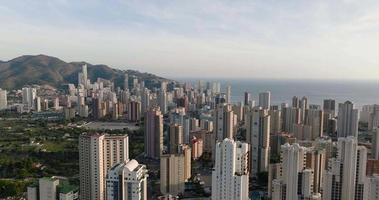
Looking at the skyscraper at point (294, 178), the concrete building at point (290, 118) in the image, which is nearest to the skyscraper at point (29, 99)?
the concrete building at point (290, 118)

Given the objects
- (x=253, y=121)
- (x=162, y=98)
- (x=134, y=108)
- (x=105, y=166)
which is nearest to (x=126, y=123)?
(x=134, y=108)

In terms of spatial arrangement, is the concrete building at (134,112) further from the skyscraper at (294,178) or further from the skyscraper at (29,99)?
the skyscraper at (294,178)

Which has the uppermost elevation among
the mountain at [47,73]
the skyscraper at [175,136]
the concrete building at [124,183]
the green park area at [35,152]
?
the mountain at [47,73]

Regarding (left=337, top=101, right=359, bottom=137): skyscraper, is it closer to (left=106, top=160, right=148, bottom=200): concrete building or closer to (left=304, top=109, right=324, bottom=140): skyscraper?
(left=304, top=109, right=324, bottom=140): skyscraper

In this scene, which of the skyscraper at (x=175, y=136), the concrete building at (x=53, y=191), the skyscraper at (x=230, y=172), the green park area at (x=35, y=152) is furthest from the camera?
the skyscraper at (x=175, y=136)

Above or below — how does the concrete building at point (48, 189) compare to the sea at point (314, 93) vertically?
below

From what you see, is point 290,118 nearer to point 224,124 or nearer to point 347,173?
point 224,124

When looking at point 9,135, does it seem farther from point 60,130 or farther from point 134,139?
point 134,139
